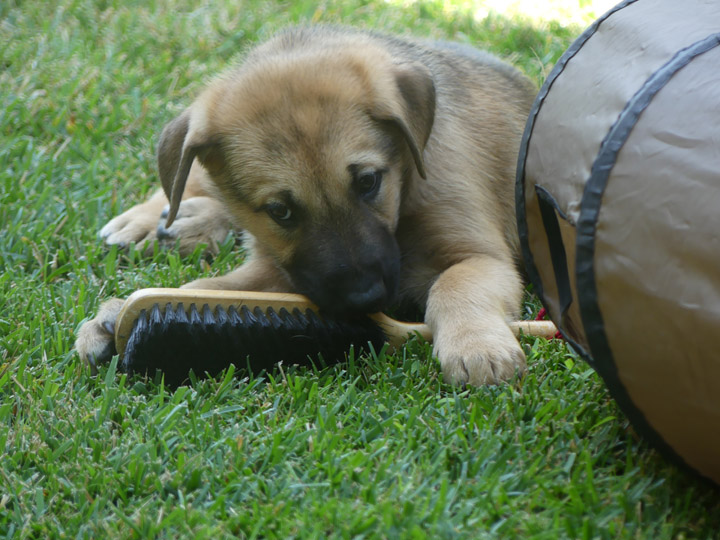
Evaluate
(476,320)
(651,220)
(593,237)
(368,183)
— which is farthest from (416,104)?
(651,220)

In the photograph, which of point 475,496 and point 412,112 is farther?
point 412,112

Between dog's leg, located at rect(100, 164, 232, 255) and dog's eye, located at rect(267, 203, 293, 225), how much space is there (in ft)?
2.52

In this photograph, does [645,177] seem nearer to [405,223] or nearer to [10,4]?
[405,223]

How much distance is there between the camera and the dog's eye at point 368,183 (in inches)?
130

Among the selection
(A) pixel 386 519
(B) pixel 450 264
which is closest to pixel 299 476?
(A) pixel 386 519

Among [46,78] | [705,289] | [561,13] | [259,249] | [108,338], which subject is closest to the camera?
[705,289]

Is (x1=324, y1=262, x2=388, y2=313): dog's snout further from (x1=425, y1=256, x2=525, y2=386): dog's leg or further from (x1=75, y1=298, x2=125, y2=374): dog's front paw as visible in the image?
(x1=75, y1=298, x2=125, y2=374): dog's front paw

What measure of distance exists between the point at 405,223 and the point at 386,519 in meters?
1.78

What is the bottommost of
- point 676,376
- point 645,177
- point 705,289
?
point 676,376

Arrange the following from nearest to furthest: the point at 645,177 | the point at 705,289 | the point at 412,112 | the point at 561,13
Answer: the point at 705,289 → the point at 645,177 → the point at 412,112 → the point at 561,13

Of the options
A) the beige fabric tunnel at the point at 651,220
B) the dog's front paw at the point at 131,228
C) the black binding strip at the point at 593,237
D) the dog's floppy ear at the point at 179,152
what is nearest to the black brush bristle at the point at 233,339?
the dog's floppy ear at the point at 179,152

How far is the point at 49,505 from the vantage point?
2348mm

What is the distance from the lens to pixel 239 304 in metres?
3.12

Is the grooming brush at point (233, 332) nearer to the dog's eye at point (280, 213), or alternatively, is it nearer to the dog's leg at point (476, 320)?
the dog's leg at point (476, 320)
